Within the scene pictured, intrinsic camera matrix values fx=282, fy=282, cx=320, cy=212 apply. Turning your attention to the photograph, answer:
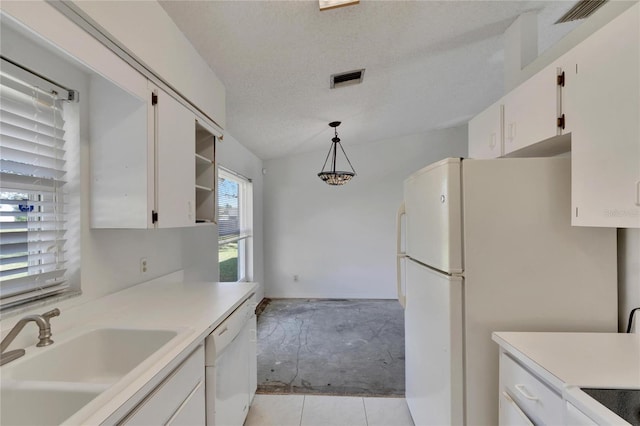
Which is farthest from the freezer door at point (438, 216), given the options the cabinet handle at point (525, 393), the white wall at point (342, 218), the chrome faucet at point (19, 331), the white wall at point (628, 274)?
the white wall at point (342, 218)

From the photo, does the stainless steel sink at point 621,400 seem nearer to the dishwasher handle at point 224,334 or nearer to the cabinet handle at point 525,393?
the cabinet handle at point 525,393

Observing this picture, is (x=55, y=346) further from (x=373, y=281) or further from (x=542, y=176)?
(x=373, y=281)

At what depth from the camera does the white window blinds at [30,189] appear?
3.69 feet

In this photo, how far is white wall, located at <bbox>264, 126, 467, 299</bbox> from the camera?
5.08 meters

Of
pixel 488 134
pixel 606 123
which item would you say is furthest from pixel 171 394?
pixel 488 134

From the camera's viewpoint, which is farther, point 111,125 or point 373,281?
point 373,281

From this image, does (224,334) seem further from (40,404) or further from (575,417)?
(575,417)

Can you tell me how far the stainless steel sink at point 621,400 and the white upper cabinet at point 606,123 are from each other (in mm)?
550

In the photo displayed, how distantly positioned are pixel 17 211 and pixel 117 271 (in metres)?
0.60

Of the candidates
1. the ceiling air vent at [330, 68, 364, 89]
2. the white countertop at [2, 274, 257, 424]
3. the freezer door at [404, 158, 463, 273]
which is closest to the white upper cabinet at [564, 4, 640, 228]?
the freezer door at [404, 158, 463, 273]

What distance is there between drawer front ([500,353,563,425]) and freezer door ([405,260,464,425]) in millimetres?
203

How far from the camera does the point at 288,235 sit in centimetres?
518

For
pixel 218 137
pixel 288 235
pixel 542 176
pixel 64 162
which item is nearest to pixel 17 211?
pixel 64 162

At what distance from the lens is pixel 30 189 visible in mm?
1218
